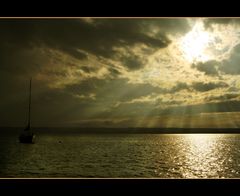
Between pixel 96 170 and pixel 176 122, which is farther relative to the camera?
pixel 96 170

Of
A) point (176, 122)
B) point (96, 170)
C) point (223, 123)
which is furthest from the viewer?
point (96, 170)
